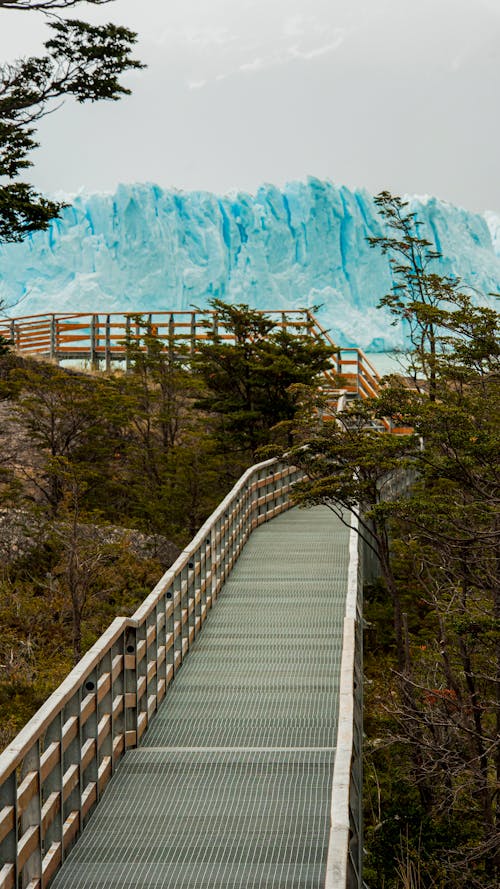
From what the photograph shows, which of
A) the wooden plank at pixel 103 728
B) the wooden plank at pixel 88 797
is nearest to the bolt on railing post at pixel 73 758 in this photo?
the wooden plank at pixel 88 797

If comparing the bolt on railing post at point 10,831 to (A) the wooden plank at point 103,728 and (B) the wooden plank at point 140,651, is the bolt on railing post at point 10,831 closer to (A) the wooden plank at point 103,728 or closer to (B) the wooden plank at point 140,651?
(A) the wooden plank at point 103,728

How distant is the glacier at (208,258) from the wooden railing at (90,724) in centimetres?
3339

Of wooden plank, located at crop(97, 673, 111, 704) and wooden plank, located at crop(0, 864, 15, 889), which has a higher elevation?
wooden plank, located at crop(97, 673, 111, 704)

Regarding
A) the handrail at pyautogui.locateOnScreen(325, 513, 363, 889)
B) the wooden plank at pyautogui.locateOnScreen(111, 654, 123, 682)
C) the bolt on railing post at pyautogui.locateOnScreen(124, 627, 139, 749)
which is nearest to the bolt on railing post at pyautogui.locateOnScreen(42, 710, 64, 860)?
the wooden plank at pyautogui.locateOnScreen(111, 654, 123, 682)

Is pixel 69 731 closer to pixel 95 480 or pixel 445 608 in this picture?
pixel 445 608

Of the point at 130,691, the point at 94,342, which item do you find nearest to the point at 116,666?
the point at 130,691

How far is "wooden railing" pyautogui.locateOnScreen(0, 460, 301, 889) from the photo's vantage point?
202 inches

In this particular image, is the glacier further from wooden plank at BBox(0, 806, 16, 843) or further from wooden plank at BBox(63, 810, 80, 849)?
wooden plank at BBox(0, 806, 16, 843)

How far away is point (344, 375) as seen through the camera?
27.1m

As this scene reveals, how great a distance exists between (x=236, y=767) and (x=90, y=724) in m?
1.14

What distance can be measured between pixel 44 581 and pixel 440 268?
116ft

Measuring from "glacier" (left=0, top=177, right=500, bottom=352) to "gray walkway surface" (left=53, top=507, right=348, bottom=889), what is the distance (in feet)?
108

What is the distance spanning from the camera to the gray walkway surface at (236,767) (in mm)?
5742

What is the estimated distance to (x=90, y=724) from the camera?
6777 millimetres
